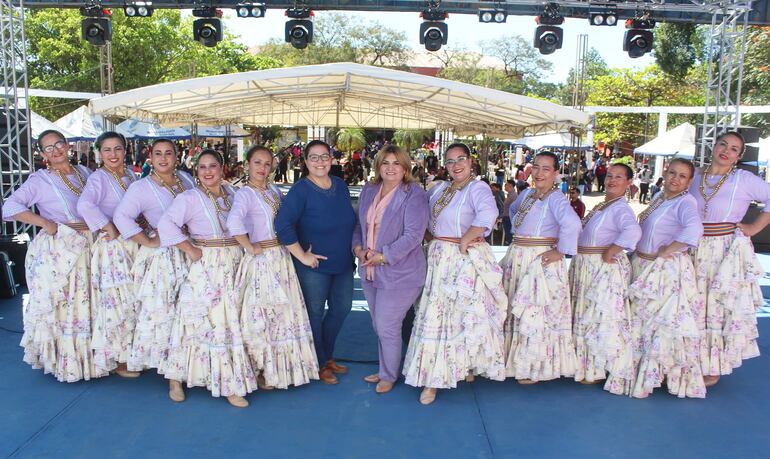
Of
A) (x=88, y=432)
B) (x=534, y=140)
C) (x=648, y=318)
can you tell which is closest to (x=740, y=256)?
(x=648, y=318)

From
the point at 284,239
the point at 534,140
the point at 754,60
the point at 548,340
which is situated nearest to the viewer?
the point at 284,239

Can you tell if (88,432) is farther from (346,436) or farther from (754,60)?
(754,60)

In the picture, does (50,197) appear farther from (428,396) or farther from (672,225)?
(672,225)

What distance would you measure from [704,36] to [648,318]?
1178 inches

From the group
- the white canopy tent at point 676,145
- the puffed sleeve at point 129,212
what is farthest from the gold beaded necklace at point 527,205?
the white canopy tent at point 676,145

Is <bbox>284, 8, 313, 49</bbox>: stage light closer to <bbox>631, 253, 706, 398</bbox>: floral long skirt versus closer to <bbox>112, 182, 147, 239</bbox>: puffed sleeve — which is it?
<bbox>112, 182, 147, 239</bbox>: puffed sleeve

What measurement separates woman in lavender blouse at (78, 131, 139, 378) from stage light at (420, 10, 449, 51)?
6494 millimetres

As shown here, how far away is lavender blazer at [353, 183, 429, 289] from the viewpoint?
343 centimetres

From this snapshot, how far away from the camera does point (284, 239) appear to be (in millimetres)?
3434

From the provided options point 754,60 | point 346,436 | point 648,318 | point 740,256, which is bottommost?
point 346,436

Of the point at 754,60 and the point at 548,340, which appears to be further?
the point at 754,60

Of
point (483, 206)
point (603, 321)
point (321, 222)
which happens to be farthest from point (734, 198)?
point (321, 222)

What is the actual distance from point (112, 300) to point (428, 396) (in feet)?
6.26

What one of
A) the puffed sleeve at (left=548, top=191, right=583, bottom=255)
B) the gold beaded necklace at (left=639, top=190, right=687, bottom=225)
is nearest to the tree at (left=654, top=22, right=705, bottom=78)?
the gold beaded necklace at (left=639, top=190, right=687, bottom=225)
